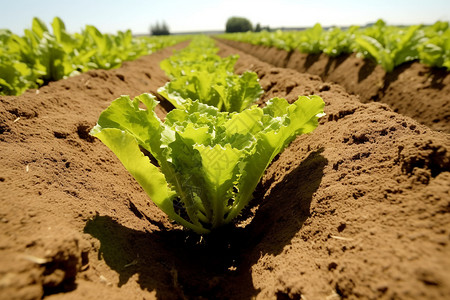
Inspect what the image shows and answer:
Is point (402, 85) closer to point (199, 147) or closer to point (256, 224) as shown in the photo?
point (256, 224)

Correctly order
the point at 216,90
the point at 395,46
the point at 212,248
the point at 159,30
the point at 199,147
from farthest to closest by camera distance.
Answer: the point at 159,30, the point at 395,46, the point at 216,90, the point at 212,248, the point at 199,147

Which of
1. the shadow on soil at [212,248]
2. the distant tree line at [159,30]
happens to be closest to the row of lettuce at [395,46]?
the shadow on soil at [212,248]

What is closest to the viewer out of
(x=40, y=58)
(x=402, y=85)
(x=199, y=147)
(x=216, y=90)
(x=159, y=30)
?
(x=199, y=147)

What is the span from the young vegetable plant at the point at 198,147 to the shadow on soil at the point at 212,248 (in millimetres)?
175

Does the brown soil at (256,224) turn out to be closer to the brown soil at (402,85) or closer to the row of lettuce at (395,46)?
the brown soil at (402,85)

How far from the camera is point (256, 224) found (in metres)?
1.93

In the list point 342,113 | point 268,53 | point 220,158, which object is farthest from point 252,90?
point 268,53

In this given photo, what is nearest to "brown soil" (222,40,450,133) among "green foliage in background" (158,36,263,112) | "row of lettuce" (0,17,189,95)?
"green foliage in background" (158,36,263,112)

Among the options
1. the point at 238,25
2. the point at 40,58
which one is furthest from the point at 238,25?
the point at 40,58

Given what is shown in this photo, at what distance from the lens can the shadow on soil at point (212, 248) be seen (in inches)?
55.0

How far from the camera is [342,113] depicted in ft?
7.73

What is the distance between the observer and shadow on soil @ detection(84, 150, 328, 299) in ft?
4.58

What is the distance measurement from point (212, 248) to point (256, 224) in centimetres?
34

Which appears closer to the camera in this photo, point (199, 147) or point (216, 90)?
point (199, 147)
